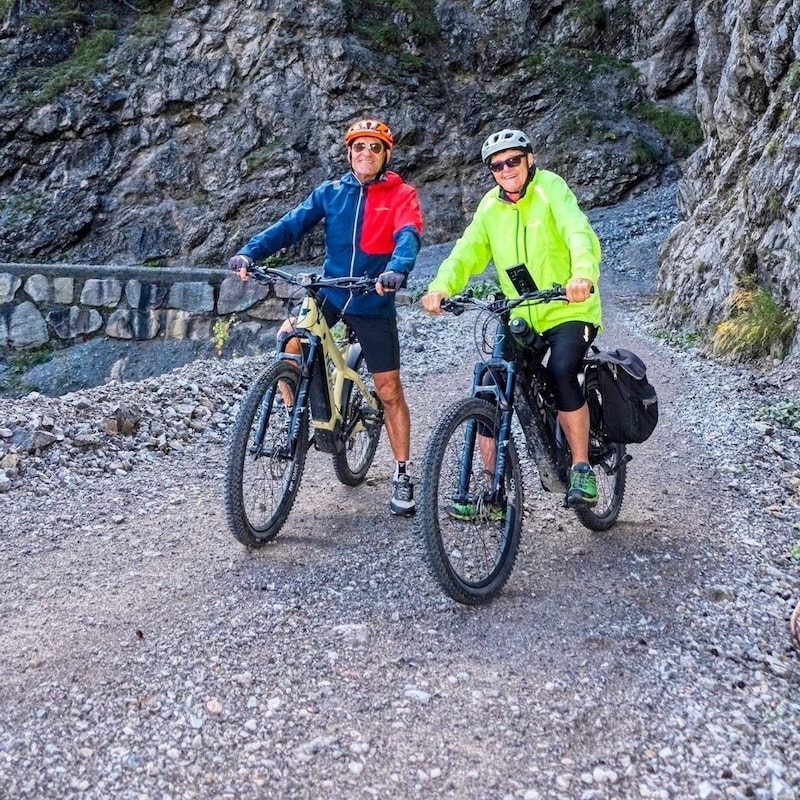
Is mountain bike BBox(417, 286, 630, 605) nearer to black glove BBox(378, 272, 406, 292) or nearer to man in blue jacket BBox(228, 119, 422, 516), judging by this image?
black glove BBox(378, 272, 406, 292)

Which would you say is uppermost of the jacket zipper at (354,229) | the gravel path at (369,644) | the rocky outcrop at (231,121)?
the rocky outcrop at (231,121)

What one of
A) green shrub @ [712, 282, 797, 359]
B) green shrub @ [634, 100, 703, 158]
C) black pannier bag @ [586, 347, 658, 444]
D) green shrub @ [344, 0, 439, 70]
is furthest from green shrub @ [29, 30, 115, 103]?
black pannier bag @ [586, 347, 658, 444]

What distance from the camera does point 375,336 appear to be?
14.6 ft

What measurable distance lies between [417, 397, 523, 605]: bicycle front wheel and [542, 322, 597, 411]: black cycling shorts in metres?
0.47

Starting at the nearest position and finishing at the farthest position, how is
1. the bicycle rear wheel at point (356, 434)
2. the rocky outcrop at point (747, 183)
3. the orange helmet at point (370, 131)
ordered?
the orange helmet at point (370, 131)
the bicycle rear wheel at point (356, 434)
the rocky outcrop at point (747, 183)

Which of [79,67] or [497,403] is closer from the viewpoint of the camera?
[497,403]

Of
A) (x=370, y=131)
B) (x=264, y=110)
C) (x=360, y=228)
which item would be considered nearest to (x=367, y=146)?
(x=370, y=131)

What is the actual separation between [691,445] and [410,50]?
2389cm

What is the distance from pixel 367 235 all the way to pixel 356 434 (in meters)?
1.25

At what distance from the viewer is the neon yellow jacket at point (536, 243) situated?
12.1 feet

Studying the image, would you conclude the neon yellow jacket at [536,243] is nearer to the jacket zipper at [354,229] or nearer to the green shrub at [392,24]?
the jacket zipper at [354,229]

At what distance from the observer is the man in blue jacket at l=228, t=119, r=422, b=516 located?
169 inches

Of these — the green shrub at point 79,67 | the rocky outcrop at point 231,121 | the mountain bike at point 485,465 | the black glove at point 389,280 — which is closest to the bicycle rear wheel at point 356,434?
the black glove at point 389,280

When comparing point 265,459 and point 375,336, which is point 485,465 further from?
point 375,336
